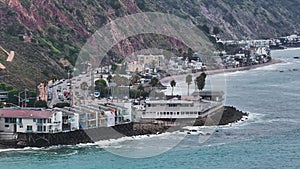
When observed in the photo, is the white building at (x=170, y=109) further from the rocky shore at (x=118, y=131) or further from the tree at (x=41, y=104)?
the tree at (x=41, y=104)

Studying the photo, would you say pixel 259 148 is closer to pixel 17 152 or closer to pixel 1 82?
pixel 17 152

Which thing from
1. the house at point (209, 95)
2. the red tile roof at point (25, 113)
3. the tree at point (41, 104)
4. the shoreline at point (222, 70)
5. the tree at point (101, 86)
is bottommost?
the red tile roof at point (25, 113)

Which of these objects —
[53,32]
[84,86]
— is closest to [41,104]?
[84,86]

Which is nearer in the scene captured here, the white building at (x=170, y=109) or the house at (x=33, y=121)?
the house at (x=33, y=121)

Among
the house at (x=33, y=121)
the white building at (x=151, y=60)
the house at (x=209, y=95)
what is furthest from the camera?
the white building at (x=151, y=60)

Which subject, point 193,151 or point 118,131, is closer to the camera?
point 193,151

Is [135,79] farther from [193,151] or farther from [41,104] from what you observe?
[193,151]

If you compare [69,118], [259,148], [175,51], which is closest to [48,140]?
[69,118]

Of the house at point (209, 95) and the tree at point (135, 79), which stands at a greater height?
the tree at point (135, 79)

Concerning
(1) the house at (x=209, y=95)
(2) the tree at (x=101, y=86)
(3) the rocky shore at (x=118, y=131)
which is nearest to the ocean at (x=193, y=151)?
(3) the rocky shore at (x=118, y=131)

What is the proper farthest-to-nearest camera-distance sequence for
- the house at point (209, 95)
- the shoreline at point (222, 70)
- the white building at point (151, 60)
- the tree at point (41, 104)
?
the white building at point (151, 60) → the shoreline at point (222, 70) → the house at point (209, 95) → the tree at point (41, 104)
